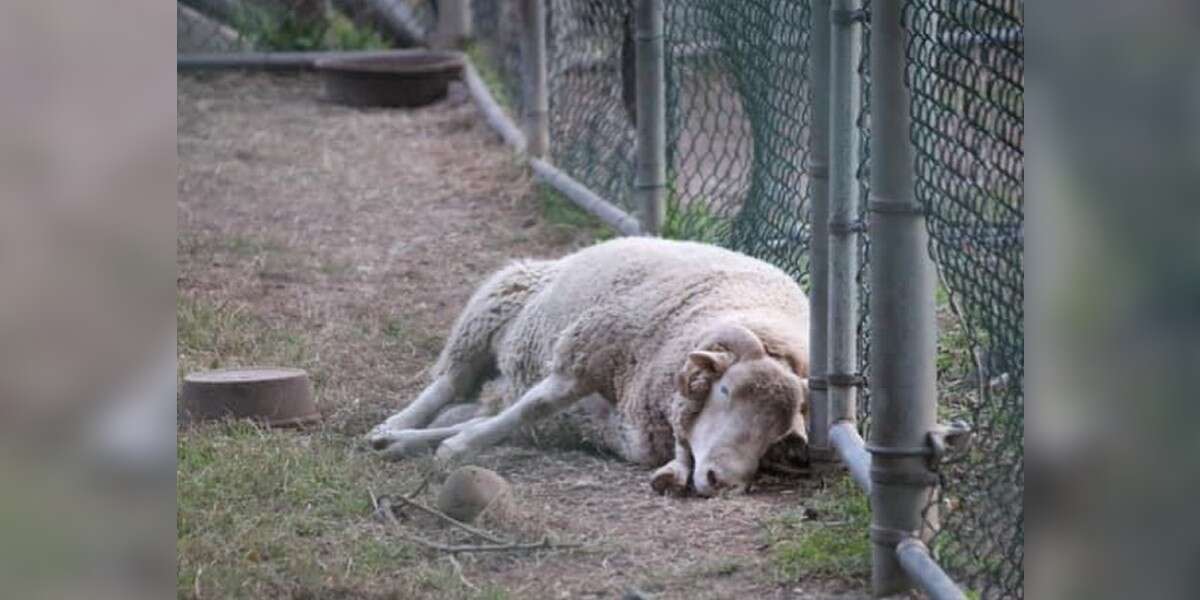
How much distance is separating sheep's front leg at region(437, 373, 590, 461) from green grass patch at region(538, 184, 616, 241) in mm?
2742

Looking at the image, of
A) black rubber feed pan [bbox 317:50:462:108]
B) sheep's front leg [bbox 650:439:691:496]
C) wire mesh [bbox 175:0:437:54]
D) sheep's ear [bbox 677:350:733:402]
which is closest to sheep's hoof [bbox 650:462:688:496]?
sheep's front leg [bbox 650:439:691:496]

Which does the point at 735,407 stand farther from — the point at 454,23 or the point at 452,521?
the point at 454,23

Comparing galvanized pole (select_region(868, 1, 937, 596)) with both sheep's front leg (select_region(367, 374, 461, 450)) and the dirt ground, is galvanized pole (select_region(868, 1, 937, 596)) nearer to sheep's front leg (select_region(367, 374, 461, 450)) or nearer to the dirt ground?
the dirt ground

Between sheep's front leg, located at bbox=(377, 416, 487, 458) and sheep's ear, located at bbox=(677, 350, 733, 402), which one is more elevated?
sheep's ear, located at bbox=(677, 350, 733, 402)

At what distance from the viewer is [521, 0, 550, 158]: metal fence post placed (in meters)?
9.88

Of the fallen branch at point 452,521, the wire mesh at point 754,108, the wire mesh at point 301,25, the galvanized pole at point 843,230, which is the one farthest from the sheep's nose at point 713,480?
the wire mesh at point 301,25

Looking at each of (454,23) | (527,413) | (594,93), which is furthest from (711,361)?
(454,23)

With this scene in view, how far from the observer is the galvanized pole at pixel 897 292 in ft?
12.5

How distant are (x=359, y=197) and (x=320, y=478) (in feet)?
15.4

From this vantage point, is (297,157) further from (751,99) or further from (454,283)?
(751,99)

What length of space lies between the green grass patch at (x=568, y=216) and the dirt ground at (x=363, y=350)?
0.11ft

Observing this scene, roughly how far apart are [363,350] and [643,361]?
163cm

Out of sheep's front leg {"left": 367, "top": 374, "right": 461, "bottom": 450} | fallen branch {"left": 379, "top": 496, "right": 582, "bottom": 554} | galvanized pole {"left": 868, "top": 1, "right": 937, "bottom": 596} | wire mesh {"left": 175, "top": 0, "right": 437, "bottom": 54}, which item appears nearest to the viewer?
galvanized pole {"left": 868, "top": 1, "right": 937, "bottom": 596}

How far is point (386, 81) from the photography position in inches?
478
